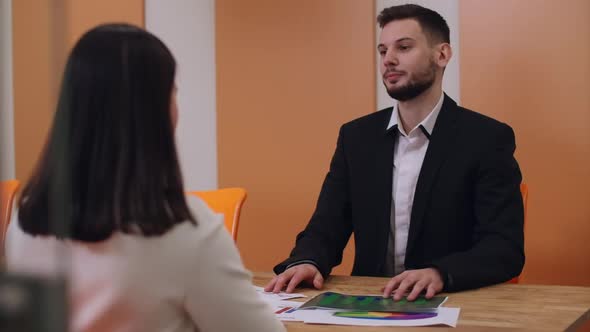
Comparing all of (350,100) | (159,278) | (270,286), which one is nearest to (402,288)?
(270,286)

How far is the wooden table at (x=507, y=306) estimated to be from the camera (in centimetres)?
139

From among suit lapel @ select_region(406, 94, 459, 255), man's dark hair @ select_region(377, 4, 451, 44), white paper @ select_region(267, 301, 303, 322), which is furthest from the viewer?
man's dark hair @ select_region(377, 4, 451, 44)

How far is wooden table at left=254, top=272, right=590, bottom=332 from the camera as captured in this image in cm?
139

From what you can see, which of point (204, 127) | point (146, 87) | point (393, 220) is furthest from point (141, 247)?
point (204, 127)

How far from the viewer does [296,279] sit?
6.05 ft

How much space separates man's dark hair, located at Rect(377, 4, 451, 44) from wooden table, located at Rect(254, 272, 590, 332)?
106cm

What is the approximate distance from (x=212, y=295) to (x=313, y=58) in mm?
2959

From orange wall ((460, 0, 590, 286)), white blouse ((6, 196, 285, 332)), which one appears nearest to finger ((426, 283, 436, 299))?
white blouse ((6, 196, 285, 332))

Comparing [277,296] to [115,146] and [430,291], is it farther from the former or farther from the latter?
[115,146]

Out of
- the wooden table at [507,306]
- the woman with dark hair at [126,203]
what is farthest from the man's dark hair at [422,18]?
the woman with dark hair at [126,203]

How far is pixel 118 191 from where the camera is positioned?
0.93m

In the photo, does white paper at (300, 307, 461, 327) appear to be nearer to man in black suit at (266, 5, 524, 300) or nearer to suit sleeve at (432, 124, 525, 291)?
suit sleeve at (432, 124, 525, 291)

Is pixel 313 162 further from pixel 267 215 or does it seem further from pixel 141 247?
pixel 141 247

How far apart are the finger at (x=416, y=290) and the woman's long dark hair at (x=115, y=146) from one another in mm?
842
